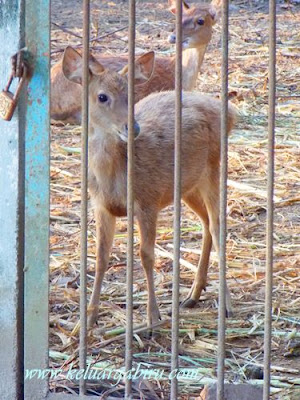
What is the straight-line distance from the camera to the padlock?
11.9 ft

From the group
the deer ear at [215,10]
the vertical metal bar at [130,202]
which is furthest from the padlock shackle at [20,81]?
the deer ear at [215,10]

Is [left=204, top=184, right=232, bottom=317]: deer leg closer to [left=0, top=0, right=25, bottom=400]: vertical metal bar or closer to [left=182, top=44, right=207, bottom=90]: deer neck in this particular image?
[left=0, top=0, right=25, bottom=400]: vertical metal bar

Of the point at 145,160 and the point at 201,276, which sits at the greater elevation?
the point at 145,160

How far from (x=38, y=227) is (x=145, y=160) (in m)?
1.82

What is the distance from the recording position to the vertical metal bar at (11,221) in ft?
12.1

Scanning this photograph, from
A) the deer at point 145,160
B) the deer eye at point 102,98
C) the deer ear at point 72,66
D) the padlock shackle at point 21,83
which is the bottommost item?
the deer at point 145,160

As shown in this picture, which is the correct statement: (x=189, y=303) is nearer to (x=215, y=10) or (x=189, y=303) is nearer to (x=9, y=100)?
(x=9, y=100)

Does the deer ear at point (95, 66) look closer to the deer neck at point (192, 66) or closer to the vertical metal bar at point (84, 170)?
the vertical metal bar at point (84, 170)

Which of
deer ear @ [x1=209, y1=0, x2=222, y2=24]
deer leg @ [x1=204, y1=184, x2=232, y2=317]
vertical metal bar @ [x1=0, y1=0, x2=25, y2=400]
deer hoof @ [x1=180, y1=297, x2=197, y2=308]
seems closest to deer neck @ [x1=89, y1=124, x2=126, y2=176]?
deer leg @ [x1=204, y1=184, x2=232, y2=317]

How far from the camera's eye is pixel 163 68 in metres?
9.11

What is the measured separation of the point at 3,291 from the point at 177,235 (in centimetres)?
73

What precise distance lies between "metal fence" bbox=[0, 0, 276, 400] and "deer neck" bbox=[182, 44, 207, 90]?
18.8ft

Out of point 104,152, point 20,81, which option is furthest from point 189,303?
point 20,81

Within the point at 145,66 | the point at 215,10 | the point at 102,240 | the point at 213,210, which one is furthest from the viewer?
the point at 215,10
